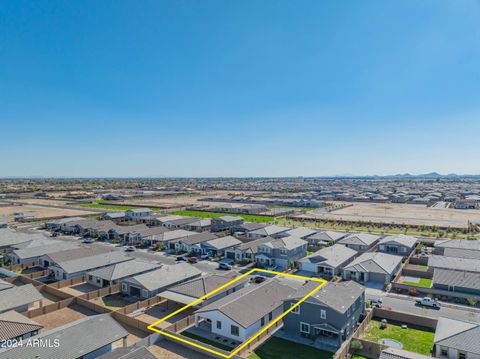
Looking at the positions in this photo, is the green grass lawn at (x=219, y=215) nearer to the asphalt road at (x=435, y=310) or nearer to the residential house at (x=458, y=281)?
the residential house at (x=458, y=281)

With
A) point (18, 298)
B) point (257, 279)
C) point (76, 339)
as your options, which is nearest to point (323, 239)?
point (257, 279)

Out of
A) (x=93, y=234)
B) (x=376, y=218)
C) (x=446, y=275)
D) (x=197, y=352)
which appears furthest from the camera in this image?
(x=376, y=218)

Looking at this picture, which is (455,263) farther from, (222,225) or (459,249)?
(222,225)

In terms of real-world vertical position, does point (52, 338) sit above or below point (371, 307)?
above

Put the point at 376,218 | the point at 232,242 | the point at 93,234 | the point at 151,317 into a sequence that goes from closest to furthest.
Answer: the point at 151,317
the point at 232,242
the point at 93,234
the point at 376,218

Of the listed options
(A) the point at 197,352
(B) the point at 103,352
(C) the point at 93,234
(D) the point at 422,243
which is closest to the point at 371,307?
(A) the point at 197,352

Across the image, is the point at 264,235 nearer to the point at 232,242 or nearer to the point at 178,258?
the point at 232,242

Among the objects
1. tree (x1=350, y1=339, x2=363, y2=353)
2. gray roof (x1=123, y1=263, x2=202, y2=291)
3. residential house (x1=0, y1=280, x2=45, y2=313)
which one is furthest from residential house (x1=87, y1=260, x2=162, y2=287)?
tree (x1=350, y1=339, x2=363, y2=353)
